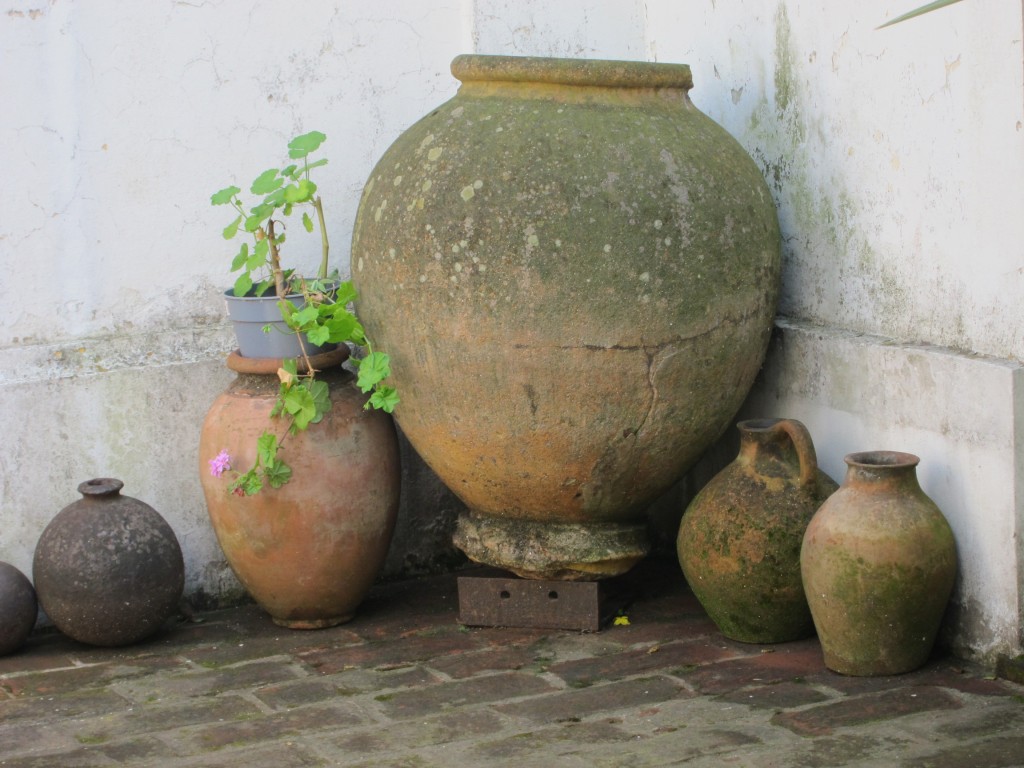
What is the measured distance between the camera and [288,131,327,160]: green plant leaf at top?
3.85 m

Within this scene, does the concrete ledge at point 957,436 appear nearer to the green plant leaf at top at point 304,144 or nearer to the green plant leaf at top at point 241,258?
the green plant leaf at top at point 304,144

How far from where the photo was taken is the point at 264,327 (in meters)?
3.87

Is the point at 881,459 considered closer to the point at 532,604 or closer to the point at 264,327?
the point at 532,604

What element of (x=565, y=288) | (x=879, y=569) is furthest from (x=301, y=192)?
(x=879, y=569)

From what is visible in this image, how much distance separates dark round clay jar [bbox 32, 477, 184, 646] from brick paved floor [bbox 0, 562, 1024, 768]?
100 millimetres

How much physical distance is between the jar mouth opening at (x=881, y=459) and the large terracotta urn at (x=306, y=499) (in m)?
1.31

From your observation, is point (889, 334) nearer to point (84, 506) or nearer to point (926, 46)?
point (926, 46)

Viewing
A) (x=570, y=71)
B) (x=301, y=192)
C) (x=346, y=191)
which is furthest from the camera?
(x=346, y=191)

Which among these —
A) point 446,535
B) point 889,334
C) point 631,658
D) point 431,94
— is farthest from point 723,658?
point 431,94

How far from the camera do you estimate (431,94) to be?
4.40 meters

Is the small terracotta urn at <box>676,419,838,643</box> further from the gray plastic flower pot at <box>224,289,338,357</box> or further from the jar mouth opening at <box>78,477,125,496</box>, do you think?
the jar mouth opening at <box>78,477,125,496</box>

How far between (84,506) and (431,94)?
64.9 inches

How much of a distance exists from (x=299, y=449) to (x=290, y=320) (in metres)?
0.36

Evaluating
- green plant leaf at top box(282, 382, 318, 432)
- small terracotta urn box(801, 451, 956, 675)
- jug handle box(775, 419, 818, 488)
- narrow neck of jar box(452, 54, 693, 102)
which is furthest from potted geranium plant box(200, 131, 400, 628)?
small terracotta urn box(801, 451, 956, 675)
